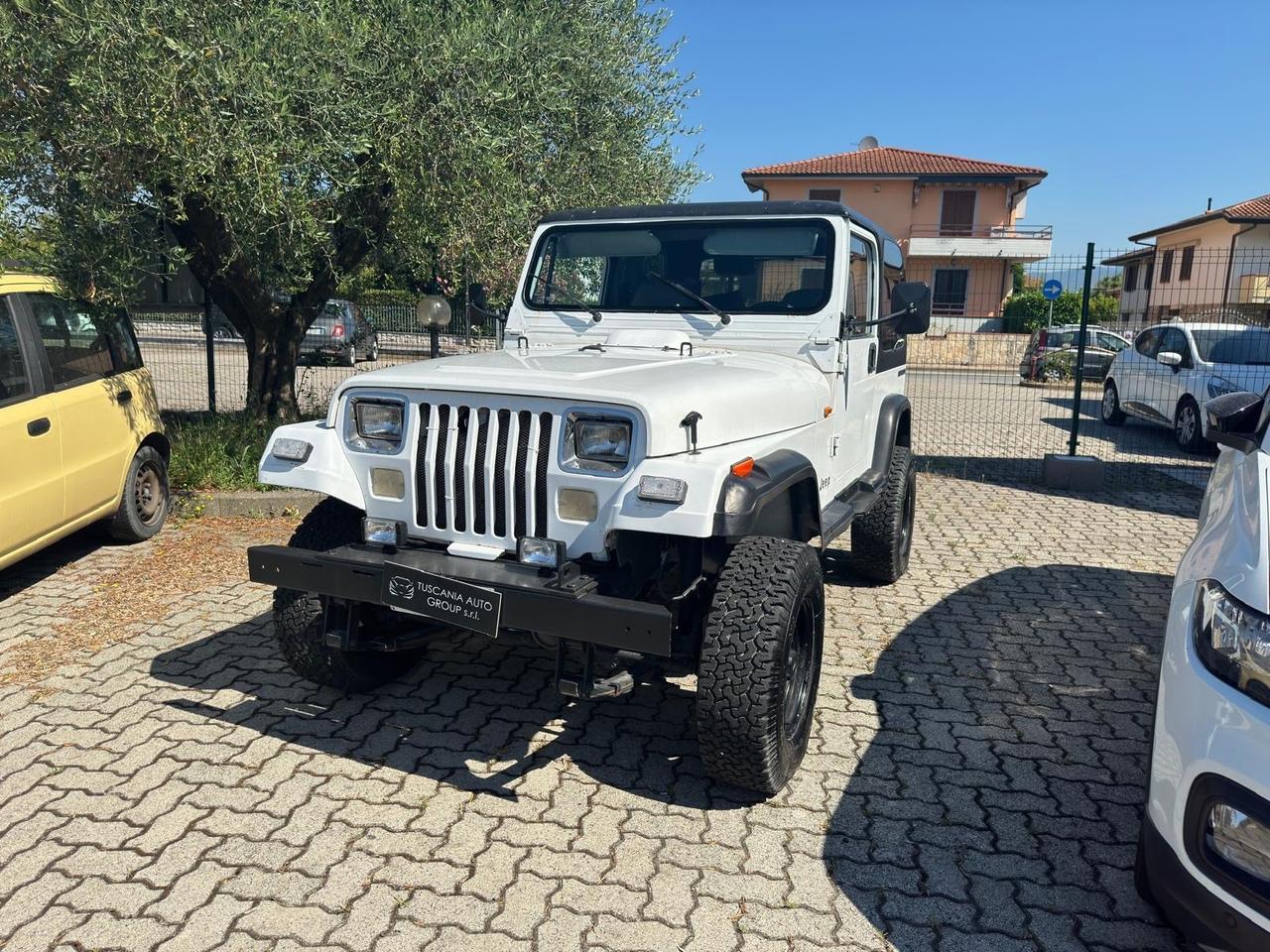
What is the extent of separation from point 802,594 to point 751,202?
215cm

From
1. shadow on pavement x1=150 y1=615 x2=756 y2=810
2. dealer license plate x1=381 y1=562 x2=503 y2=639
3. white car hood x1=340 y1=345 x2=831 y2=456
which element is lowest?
shadow on pavement x1=150 y1=615 x2=756 y2=810

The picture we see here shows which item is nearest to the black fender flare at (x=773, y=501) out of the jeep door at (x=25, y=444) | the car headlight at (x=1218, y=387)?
the jeep door at (x=25, y=444)

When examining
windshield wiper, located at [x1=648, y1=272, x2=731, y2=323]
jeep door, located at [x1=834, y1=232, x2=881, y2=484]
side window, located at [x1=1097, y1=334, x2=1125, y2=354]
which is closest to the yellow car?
windshield wiper, located at [x1=648, y1=272, x2=731, y2=323]

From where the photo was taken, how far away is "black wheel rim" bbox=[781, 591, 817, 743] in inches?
124

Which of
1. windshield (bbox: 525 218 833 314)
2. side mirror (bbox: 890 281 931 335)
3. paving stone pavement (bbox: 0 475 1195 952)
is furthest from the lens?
side mirror (bbox: 890 281 931 335)

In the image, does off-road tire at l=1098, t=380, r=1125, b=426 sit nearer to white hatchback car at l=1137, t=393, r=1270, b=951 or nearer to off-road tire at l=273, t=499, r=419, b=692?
white hatchback car at l=1137, t=393, r=1270, b=951

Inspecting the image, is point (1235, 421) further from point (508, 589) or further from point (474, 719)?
point (474, 719)

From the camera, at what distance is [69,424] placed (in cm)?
504

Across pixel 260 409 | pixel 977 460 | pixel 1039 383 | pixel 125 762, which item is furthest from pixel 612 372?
pixel 1039 383

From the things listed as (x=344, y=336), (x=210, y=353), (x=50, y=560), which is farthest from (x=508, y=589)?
(x=344, y=336)

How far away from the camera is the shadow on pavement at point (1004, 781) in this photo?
2631 millimetres

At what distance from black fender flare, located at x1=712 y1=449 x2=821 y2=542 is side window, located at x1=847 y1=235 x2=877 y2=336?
116cm

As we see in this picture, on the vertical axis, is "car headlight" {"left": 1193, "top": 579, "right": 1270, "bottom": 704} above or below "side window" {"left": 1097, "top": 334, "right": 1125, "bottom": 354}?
below

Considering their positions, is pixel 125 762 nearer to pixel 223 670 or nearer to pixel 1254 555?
pixel 223 670
